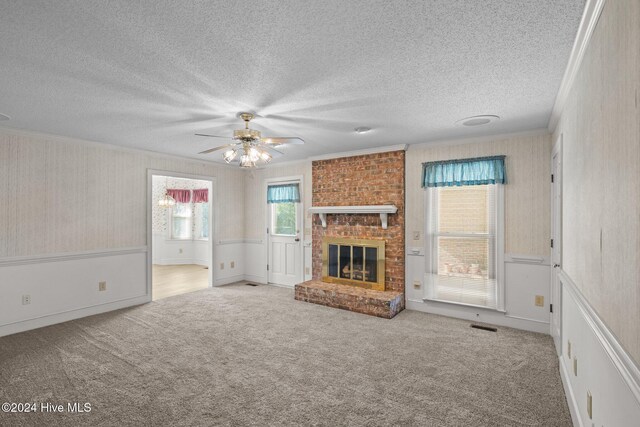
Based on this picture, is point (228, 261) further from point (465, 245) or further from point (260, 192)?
point (465, 245)

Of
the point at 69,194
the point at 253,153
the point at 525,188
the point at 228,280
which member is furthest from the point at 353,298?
the point at 69,194

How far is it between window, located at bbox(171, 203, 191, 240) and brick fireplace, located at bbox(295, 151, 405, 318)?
5.17m

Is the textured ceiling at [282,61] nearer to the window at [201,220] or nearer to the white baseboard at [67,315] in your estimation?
the white baseboard at [67,315]

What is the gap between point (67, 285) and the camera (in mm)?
4195

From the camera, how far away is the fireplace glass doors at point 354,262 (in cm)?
488

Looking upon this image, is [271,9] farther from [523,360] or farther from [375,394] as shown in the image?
[523,360]

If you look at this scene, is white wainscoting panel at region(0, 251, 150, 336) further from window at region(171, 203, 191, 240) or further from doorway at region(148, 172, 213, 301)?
window at region(171, 203, 191, 240)

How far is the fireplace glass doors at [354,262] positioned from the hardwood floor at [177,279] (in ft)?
8.38

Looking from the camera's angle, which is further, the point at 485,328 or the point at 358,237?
the point at 358,237

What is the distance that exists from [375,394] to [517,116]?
301 centimetres

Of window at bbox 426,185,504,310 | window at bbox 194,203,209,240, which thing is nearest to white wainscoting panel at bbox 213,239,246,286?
window at bbox 194,203,209,240

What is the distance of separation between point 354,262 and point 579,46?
3.83 meters

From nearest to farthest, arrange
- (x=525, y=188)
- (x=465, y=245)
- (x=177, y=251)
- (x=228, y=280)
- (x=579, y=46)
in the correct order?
(x=579, y=46)
(x=525, y=188)
(x=465, y=245)
(x=228, y=280)
(x=177, y=251)

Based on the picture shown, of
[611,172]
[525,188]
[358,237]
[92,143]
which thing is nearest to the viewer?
[611,172]
